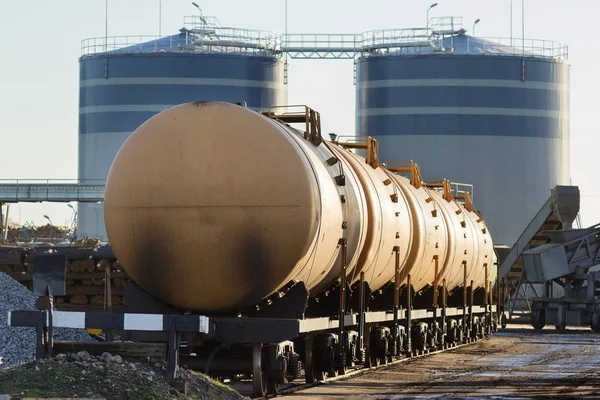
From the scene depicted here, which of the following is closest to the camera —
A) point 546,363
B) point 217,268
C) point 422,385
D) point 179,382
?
point 179,382

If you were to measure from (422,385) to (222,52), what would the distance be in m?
56.4

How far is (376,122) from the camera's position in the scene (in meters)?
69.8

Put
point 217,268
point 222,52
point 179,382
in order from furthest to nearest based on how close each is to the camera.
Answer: point 222,52, point 217,268, point 179,382

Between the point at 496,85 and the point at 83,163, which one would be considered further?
the point at 83,163

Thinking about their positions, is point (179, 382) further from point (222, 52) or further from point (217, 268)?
point (222, 52)

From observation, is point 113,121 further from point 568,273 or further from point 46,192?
point 568,273

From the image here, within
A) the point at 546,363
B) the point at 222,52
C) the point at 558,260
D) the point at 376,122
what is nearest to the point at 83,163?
the point at 222,52

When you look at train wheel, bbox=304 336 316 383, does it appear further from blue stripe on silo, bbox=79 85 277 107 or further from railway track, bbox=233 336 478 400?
blue stripe on silo, bbox=79 85 277 107

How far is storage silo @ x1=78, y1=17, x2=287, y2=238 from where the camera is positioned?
7156 cm

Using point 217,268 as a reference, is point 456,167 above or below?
above

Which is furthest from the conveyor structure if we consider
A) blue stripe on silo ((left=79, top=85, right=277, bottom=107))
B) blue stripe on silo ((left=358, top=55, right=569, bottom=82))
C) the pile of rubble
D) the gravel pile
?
blue stripe on silo ((left=79, top=85, right=277, bottom=107))

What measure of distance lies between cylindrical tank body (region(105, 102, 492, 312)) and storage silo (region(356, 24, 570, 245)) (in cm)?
5228

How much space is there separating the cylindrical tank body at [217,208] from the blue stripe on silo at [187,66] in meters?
55.9

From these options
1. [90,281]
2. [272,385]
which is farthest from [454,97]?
[272,385]
